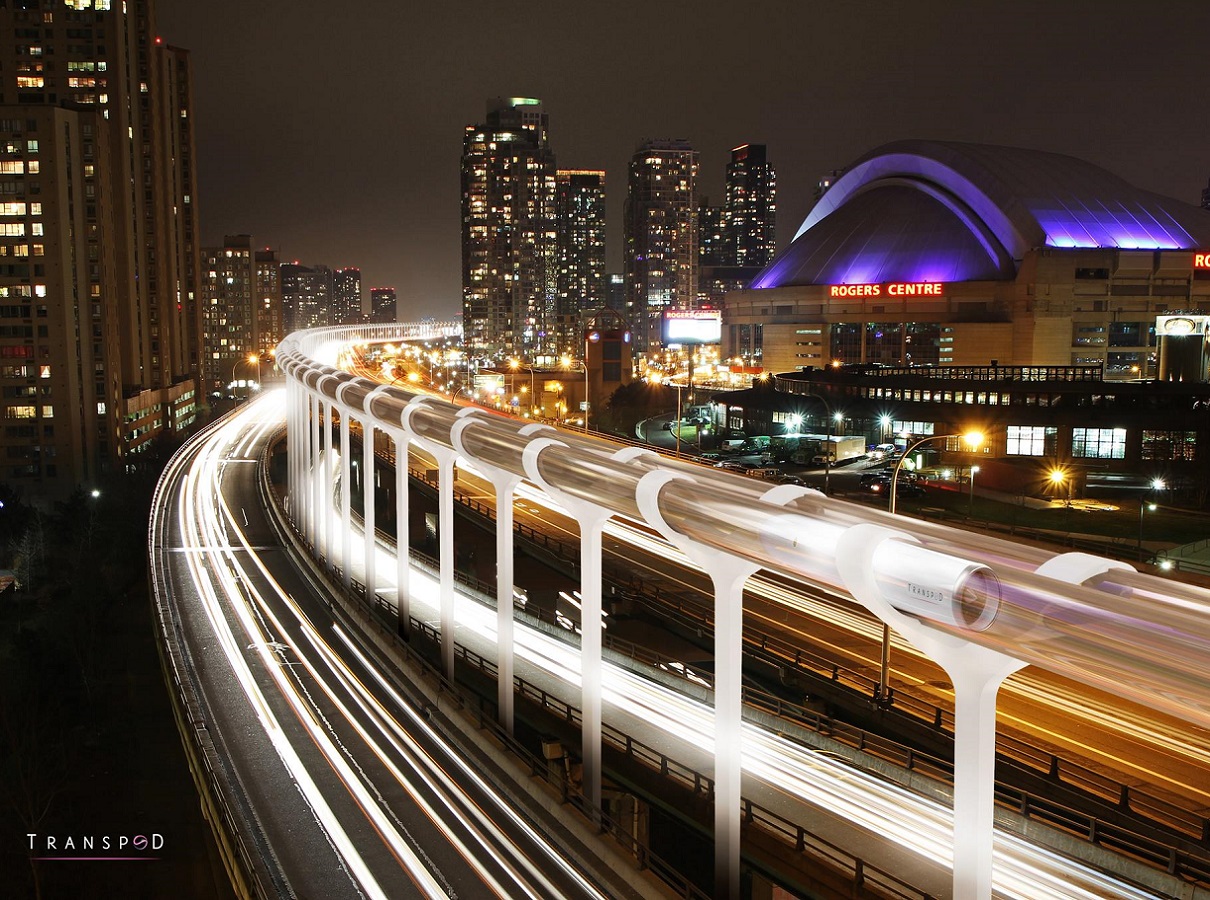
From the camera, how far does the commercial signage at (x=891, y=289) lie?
314ft

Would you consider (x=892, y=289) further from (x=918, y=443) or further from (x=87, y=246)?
(x=918, y=443)

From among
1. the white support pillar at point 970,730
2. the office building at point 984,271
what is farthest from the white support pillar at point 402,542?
the office building at point 984,271

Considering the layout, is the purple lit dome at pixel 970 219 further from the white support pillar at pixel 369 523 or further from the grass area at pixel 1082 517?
the white support pillar at pixel 369 523

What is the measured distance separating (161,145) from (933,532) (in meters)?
116

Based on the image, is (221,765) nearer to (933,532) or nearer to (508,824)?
(508,824)

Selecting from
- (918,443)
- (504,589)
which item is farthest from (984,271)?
(504,589)

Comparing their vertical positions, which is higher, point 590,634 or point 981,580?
point 981,580

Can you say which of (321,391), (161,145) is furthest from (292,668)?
(161,145)

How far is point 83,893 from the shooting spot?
25.0 m

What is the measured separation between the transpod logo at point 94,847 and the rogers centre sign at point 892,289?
8339cm

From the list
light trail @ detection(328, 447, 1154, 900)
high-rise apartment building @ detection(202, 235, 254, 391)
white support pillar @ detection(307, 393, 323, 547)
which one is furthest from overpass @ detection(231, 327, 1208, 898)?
high-rise apartment building @ detection(202, 235, 254, 391)

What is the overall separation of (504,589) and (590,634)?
10.9ft

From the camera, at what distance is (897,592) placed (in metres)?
9.35

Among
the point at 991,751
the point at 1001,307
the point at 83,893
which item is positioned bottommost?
the point at 83,893
